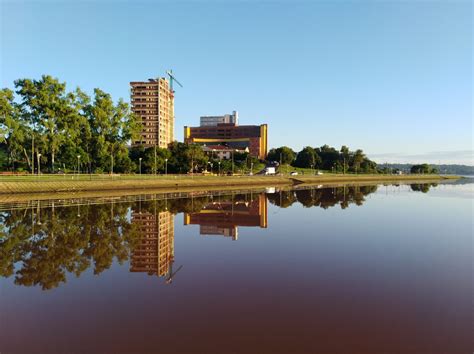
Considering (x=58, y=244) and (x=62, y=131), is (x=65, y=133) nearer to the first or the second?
(x=62, y=131)

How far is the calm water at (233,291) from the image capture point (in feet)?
22.7

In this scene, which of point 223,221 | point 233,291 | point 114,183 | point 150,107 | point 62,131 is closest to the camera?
point 233,291

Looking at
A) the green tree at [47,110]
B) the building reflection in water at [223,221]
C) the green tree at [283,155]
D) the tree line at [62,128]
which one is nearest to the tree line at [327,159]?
the green tree at [283,155]


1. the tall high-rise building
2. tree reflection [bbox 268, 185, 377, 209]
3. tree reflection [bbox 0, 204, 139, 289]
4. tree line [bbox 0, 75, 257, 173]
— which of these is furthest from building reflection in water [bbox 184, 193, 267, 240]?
the tall high-rise building

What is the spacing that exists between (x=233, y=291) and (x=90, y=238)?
9.83 meters

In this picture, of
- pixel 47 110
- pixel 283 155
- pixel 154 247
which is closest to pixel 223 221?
pixel 154 247

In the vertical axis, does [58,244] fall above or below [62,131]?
below

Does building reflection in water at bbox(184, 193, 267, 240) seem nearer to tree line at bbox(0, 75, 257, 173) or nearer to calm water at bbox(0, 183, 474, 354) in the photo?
calm water at bbox(0, 183, 474, 354)

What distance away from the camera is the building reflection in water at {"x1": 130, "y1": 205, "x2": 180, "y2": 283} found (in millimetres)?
11992

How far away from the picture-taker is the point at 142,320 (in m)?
7.74

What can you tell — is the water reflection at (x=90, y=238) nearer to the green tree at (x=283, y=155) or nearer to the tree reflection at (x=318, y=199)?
the tree reflection at (x=318, y=199)

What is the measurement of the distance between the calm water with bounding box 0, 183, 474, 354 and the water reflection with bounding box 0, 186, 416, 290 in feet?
0.33

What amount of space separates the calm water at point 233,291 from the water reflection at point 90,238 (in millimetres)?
100

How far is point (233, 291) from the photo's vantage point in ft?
31.7
